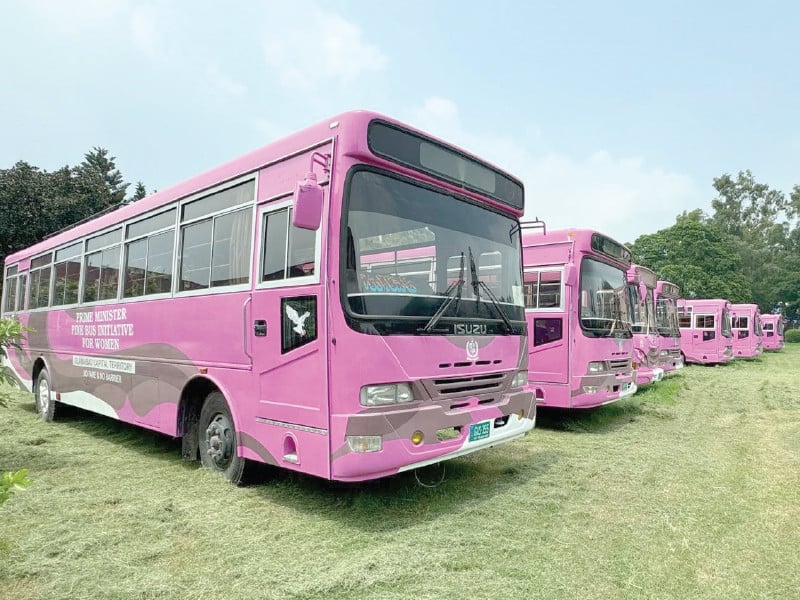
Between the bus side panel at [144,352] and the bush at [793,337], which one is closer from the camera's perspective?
the bus side panel at [144,352]

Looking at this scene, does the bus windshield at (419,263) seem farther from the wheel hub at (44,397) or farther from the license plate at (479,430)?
the wheel hub at (44,397)

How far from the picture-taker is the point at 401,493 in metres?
5.07

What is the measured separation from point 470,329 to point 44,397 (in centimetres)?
820

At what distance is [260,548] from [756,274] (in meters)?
60.2

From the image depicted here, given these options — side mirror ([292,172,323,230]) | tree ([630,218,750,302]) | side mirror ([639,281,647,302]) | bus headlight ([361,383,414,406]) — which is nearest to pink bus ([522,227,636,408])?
side mirror ([639,281,647,302])

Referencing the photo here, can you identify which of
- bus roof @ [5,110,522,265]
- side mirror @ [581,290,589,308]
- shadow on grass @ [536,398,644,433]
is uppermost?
bus roof @ [5,110,522,265]

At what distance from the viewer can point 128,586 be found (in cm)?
335

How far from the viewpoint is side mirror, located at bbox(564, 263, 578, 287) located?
818cm

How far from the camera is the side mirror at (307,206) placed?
411cm

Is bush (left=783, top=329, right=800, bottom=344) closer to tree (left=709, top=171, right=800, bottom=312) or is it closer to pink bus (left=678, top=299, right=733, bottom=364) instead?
tree (left=709, top=171, right=800, bottom=312)

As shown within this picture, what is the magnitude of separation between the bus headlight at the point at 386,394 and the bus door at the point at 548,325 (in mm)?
4440

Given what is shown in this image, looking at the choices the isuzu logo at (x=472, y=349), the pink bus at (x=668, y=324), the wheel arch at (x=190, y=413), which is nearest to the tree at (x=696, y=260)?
the pink bus at (x=668, y=324)

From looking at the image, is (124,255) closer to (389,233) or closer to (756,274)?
(389,233)

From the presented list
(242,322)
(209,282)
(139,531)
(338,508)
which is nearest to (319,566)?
(338,508)
